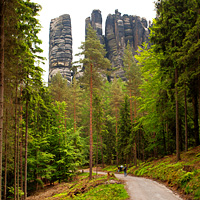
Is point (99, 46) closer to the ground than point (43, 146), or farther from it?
farther from it

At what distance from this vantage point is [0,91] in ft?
24.5

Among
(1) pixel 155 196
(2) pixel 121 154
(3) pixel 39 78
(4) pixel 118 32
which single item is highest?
(4) pixel 118 32

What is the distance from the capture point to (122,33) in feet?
329

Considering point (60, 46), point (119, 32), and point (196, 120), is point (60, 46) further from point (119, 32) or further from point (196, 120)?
point (196, 120)

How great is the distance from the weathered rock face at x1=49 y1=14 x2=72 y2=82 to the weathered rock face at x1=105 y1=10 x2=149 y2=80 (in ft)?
72.1

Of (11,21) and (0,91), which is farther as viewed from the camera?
(11,21)

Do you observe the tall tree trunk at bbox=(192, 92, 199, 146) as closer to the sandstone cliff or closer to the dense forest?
the dense forest

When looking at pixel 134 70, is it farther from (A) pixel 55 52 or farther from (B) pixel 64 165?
(A) pixel 55 52

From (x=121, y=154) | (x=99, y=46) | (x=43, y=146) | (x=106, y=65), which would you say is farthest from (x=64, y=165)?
(x=99, y=46)

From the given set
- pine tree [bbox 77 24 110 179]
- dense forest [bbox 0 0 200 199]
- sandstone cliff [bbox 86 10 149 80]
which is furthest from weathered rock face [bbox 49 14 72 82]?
pine tree [bbox 77 24 110 179]

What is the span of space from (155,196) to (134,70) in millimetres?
22916

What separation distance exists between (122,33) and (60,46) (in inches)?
1370

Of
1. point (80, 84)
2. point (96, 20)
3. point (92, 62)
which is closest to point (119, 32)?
point (96, 20)

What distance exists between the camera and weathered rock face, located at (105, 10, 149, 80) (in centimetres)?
9669
